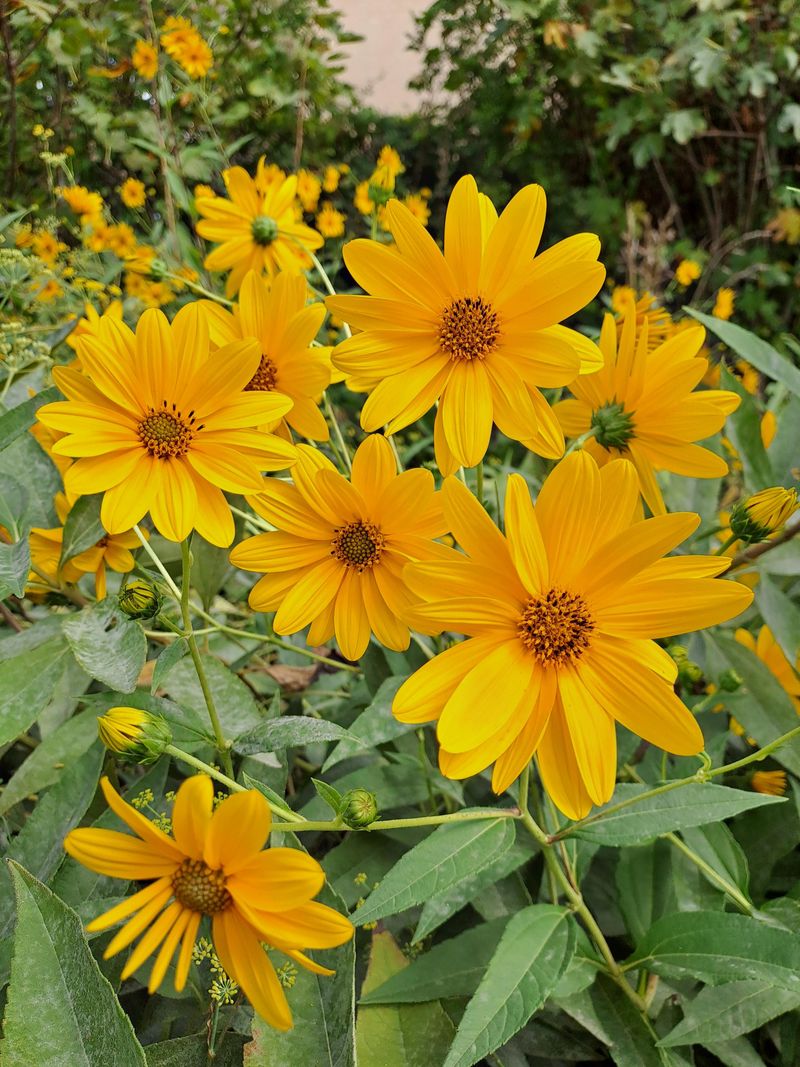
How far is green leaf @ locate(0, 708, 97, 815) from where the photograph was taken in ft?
2.19

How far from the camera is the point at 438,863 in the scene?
0.53m

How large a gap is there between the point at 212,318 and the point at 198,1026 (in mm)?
539

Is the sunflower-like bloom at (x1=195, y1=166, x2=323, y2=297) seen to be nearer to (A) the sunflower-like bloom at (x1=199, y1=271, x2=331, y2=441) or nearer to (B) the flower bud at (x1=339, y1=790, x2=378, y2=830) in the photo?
(A) the sunflower-like bloom at (x1=199, y1=271, x2=331, y2=441)

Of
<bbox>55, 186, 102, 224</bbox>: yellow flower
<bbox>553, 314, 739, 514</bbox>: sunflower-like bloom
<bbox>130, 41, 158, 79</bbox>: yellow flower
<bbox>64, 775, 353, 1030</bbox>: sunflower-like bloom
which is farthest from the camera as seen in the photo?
<bbox>130, 41, 158, 79</bbox>: yellow flower

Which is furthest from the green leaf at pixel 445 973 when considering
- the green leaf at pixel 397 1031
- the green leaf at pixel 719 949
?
the green leaf at pixel 719 949

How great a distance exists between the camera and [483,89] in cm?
345

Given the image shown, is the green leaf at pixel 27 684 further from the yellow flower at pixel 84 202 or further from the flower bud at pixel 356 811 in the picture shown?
the yellow flower at pixel 84 202

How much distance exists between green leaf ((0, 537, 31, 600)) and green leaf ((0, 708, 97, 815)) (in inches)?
6.5

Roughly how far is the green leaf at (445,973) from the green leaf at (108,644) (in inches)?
11.5

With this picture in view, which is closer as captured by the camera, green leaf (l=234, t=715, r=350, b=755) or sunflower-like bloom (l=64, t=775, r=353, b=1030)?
sunflower-like bloom (l=64, t=775, r=353, b=1030)

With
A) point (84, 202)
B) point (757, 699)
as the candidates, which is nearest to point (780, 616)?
point (757, 699)

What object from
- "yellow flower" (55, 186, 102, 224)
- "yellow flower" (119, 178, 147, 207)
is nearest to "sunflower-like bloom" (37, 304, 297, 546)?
"yellow flower" (55, 186, 102, 224)

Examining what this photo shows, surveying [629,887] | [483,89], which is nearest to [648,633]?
[629,887]

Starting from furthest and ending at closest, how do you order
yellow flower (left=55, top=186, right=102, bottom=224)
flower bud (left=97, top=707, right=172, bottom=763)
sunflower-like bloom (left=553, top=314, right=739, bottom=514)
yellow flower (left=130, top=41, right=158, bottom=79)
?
yellow flower (left=130, top=41, right=158, bottom=79)
yellow flower (left=55, top=186, right=102, bottom=224)
sunflower-like bloom (left=553, top=314, right=739, bottom=514)
flower bud (left=97, top=707, right=172, bottom=763)
